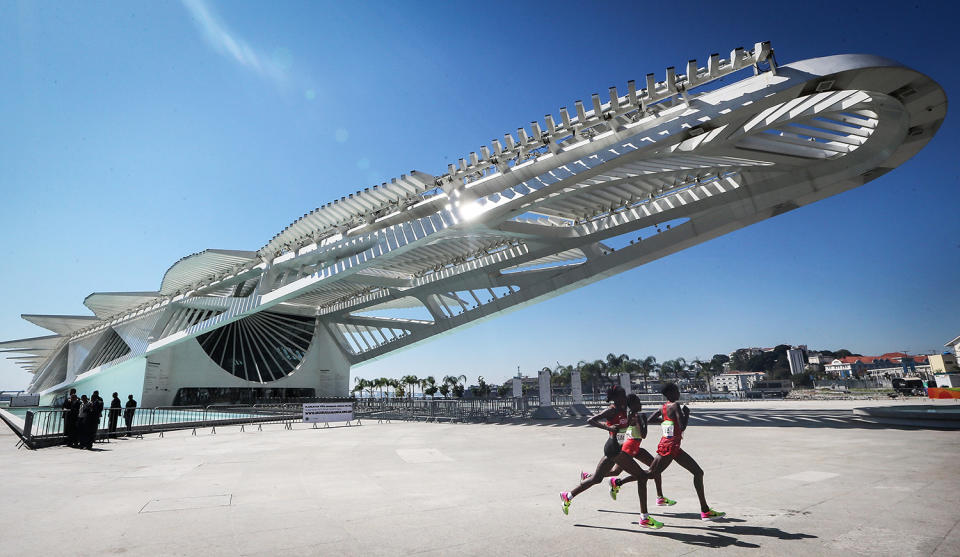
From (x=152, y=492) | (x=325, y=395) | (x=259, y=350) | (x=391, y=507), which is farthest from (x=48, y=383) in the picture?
(x=391, y=507)

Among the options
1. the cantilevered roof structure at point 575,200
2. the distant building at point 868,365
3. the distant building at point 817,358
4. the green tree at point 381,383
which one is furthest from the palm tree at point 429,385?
the distant building at point 817,358

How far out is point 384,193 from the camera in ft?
67.8

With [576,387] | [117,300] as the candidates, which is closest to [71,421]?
[576,387]

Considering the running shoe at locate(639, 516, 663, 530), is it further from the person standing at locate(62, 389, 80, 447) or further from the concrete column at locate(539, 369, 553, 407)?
the concrete column at locate(539, 369, 553, 407)

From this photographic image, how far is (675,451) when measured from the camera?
438 centimetres

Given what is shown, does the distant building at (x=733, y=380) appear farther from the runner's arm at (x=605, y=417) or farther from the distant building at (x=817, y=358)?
the runner's arm at (x=605, y=417)

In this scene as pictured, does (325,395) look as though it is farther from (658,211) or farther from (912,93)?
(912,93)

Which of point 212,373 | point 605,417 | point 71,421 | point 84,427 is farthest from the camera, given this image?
point 212,373

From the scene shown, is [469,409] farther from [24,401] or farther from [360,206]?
[24,401]

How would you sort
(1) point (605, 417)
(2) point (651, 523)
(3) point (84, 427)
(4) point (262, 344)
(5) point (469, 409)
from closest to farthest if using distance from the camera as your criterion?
(2) point (651, 523) < (1) point (605, 417) < (3) point (84, 427) < (5) point (469, 409) < (4) point (262, 344)

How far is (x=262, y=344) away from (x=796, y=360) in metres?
168

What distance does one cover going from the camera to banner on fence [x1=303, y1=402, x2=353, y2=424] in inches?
723

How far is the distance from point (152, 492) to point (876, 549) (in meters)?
7.83

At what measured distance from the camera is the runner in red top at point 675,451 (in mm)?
4320
